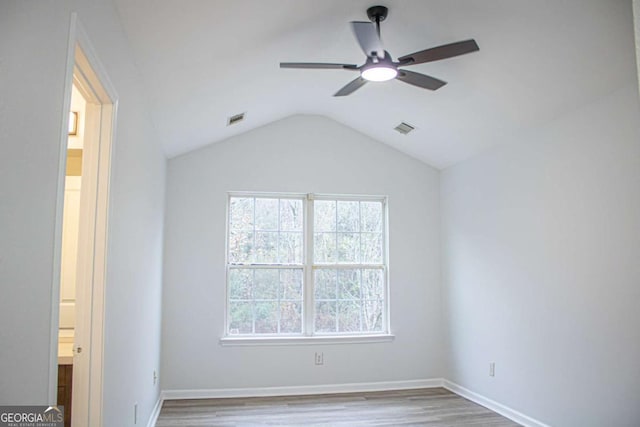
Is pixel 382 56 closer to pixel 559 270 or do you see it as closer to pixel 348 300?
pixel 559 270

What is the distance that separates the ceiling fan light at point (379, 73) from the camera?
2.81 metres

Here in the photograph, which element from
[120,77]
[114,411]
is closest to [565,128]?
[120,77]

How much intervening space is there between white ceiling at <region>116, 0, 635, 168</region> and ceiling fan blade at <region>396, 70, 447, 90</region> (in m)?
0.37

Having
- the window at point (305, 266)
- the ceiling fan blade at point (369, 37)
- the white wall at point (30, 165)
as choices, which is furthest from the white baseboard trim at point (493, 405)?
the white wall at point (30, 165)

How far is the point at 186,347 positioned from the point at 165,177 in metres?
1.73

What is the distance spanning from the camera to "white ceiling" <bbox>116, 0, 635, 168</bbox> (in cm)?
262

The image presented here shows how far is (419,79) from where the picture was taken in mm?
3043

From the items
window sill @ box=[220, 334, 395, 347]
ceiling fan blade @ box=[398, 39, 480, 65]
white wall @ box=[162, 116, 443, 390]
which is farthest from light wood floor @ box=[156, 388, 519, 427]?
ceiling fan blade @ box=[398, 39, 480, 65]

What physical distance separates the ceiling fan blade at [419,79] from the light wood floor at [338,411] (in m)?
2.77

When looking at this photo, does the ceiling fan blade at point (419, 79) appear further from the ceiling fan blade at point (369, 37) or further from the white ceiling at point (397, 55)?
the white ceiling at point (397, 55)

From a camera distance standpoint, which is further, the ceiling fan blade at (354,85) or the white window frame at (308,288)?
the white window frame at (308,288)

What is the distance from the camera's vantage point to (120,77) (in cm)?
241

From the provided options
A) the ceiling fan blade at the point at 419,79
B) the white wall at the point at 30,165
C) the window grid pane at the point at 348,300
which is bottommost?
the window grid pane at the point at 348,300

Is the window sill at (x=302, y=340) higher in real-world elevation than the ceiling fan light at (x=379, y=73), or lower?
lower
